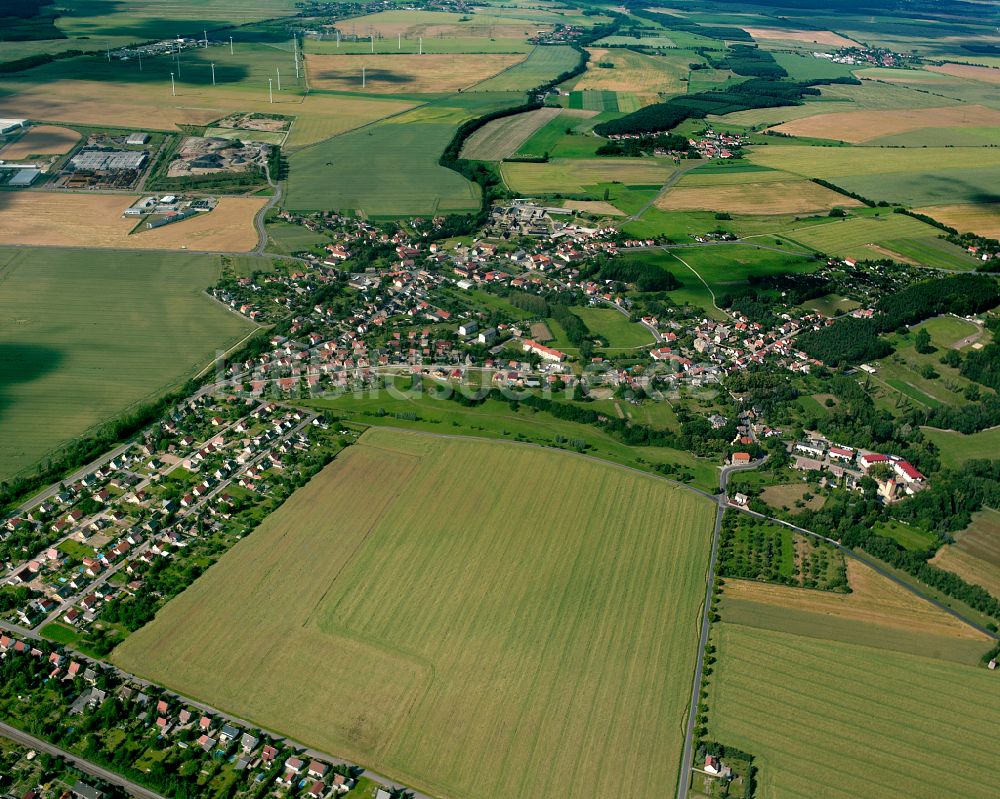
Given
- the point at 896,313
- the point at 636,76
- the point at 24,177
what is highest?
the point at 636,76

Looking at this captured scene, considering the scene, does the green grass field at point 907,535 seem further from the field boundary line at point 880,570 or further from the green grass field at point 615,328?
the green grass field at point 615,328

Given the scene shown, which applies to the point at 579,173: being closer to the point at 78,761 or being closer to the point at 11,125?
the point at 11,125

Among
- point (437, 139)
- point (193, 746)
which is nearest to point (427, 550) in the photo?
point (193, 746)

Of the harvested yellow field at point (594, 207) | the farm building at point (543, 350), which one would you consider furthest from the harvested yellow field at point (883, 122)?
the farm building at point (543, 350)

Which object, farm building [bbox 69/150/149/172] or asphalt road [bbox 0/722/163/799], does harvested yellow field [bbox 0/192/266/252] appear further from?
asphalt road [bbox 0/722/163/799]

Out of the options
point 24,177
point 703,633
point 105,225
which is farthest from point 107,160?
point 703,633

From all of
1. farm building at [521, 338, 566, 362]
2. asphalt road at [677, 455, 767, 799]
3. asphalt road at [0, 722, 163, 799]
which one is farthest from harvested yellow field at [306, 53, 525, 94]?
asphalt road at [0, 722, 163, 799]

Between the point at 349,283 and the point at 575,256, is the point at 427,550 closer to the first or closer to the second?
the point at 349,283
